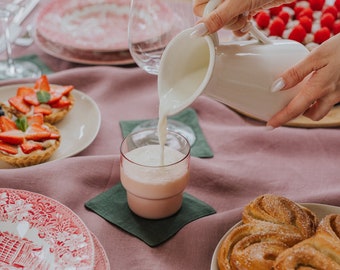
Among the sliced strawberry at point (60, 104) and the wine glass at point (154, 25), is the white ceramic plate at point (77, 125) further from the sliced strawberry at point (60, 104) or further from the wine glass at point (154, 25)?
the wine glass at point (154, 25)

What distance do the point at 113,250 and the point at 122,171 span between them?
0.19 metres

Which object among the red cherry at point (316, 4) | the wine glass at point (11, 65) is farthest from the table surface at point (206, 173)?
the red cherry at point (316, 4)

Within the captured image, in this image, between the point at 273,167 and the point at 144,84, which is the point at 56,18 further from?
the point at 273,167

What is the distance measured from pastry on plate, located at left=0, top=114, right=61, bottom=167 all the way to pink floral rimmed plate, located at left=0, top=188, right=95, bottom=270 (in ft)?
0.70

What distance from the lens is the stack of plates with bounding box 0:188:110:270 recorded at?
44.8 inches

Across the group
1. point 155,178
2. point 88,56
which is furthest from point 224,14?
point 88,56

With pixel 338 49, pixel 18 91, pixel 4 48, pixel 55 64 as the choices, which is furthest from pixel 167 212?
pixel 4 48

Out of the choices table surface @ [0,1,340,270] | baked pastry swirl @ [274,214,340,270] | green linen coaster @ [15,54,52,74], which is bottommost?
green linen coaster @ [15,54,52,74]

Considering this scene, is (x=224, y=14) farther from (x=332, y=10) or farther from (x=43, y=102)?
(x=332, y=10)

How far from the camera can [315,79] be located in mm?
1162

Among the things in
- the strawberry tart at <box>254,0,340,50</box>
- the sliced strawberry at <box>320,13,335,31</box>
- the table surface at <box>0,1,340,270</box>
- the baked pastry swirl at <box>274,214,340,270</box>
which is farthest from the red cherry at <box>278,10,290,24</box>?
the baked pastry swirl at <box>274,214,340,270</box>

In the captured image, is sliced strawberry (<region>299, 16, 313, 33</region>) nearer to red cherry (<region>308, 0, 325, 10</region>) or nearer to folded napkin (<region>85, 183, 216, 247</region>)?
red cherry (<region>308, 0, 325, 10</region>)

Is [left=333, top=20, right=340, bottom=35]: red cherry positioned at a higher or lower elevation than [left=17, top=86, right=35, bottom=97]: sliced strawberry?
higher

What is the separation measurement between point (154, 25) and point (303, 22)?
1.59 ft
